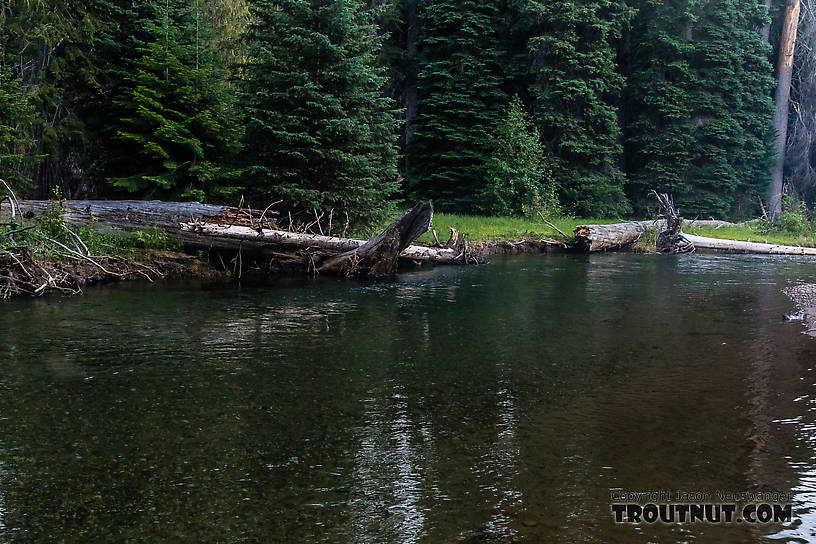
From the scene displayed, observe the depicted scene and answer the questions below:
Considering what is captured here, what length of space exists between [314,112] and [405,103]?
15066 mm

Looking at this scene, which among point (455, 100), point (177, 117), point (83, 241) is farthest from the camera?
point (455, 100)

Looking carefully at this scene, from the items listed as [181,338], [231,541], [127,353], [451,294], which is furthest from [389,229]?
[231,541]

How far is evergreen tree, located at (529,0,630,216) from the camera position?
2859cm

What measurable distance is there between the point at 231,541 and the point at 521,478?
2.11 meters

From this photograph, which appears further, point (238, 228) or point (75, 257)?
point (238, 228)

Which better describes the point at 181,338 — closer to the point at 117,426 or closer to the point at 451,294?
the point at 117,426

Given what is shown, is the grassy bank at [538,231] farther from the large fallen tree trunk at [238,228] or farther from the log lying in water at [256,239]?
the log lying in water at [256,239]

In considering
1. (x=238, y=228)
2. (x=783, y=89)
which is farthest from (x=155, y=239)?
(x=783, y=89)

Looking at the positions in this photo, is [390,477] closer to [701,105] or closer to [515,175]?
[515,175]

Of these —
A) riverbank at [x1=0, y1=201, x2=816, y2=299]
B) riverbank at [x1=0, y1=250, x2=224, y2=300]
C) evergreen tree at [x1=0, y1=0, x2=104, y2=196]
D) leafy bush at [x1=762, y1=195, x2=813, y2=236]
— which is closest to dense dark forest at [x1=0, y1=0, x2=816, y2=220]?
evergreen tree at [x1=0, y1=0, x2=104, y2=196]

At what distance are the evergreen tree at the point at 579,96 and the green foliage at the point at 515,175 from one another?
222 centimetres

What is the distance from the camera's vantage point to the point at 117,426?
6.46 m

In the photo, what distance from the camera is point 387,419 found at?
6742 mm

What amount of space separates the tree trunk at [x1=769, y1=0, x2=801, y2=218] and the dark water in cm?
2299
